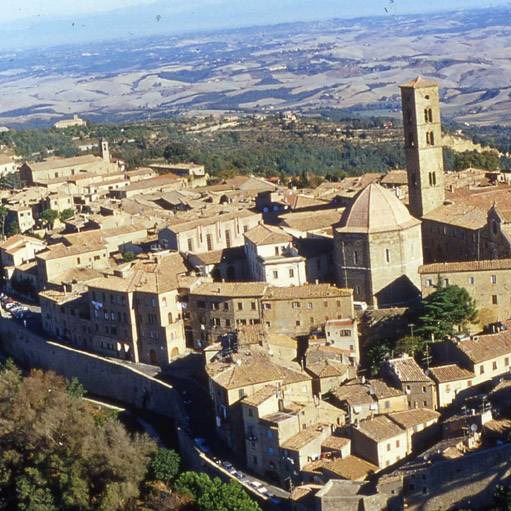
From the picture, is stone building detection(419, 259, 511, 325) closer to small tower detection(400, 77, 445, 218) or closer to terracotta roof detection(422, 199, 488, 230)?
terracotta roof detection(422, 199, 488, 230)

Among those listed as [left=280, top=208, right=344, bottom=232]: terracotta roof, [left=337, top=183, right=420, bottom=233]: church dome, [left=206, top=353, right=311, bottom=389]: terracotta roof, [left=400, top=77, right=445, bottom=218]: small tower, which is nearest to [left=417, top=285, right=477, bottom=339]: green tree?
[left=337, top=183, right=420, bottom=233]: church dome

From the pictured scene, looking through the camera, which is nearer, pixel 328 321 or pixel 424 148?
pixel 328 321

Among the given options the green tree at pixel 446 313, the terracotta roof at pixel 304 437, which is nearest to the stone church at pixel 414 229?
the green tree at pixel 446 313

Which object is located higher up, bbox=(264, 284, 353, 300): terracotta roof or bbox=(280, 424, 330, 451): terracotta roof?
bbox=(264, 284, 353, 300): terracotta roof

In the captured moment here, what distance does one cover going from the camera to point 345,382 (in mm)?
33188

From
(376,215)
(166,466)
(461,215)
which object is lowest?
(166,466)

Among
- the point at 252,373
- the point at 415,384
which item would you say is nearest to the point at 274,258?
the point at 252,373

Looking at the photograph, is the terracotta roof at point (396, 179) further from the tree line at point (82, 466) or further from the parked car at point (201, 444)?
the parked car at point (201, 444)

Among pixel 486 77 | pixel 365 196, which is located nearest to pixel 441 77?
pixel 486 77

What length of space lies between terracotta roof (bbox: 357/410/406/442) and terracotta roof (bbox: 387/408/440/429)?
0.51ft

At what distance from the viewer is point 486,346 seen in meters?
31.9

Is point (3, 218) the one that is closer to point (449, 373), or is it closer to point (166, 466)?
point (166, 466)

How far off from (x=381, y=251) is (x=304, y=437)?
8.24 metres

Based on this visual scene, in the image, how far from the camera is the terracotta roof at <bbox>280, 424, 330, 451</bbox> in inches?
1166
